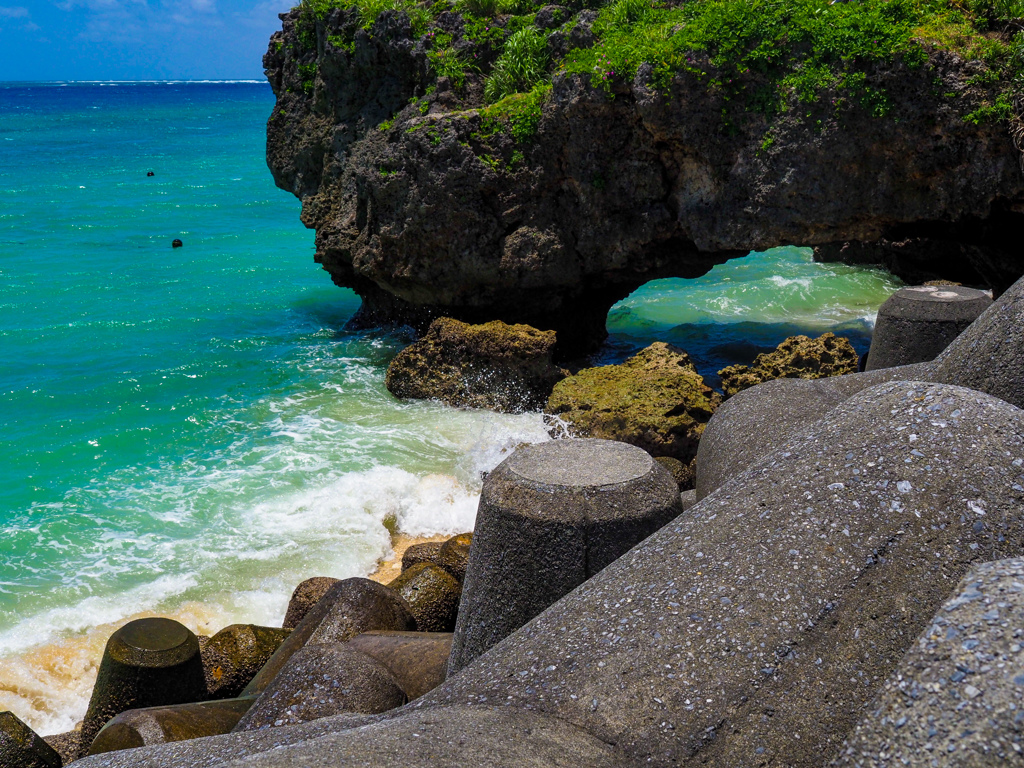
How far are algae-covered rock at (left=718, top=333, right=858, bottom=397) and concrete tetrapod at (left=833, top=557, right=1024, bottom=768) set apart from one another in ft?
29.8

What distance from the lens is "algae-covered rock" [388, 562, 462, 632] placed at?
745cm

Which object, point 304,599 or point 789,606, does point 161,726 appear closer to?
point 304,599

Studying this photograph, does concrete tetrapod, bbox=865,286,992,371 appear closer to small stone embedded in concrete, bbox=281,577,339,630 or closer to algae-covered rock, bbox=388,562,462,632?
algae-covered rock, bbox=388,562,462,632

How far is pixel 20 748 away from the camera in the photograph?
5.99 m

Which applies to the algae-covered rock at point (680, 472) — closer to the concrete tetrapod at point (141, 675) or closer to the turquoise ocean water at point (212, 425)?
the turquoise ocean water at point (212, 425)

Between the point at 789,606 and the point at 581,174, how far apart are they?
1044 centimetres

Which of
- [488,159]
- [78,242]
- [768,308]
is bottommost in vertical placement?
[768,308]

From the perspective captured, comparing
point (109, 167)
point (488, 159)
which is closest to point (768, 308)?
point (488, 159)

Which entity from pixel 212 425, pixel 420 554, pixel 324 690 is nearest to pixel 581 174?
pixel 212 425

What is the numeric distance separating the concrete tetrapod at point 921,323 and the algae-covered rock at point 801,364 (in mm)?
2588

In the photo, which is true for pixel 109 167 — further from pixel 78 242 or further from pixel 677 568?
pixel 677 568

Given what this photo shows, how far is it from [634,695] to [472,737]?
0.59m

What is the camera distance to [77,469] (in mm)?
12500

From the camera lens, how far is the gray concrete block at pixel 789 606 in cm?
325
